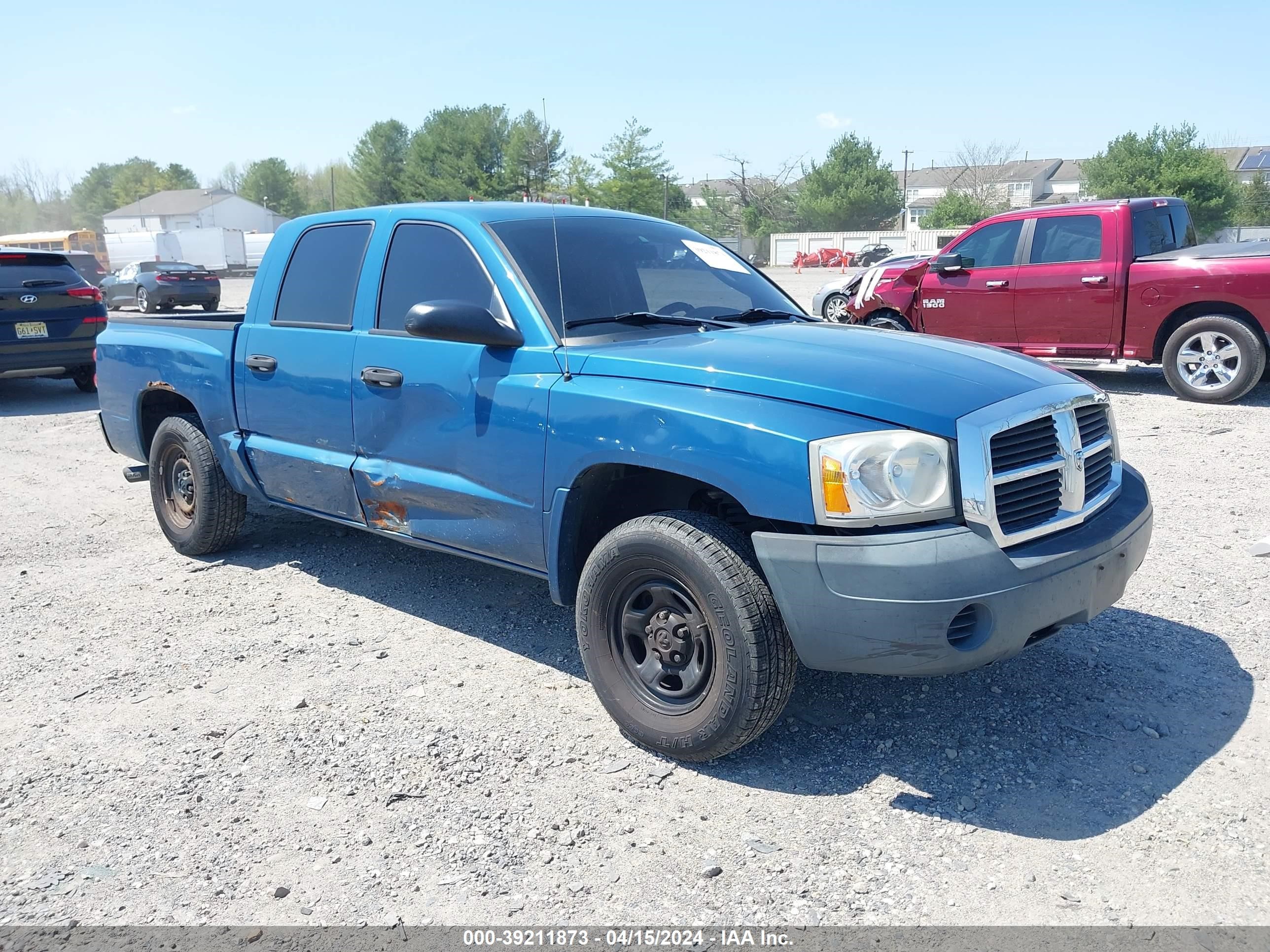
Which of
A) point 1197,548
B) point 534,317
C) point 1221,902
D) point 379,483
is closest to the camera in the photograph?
point 1221,902

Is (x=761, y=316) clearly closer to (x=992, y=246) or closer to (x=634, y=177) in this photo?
(x=992, y=246)

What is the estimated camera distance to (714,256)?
4.66 meters

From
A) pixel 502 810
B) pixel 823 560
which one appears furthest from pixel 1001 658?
pixel 502 810

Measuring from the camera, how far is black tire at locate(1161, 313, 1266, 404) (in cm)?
905

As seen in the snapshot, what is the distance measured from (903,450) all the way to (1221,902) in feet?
4.72

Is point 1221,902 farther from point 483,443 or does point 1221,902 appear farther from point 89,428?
point 89,428

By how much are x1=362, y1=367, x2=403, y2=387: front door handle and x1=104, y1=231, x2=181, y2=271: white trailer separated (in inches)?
2084

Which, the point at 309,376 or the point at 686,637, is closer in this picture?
the point at 686,637

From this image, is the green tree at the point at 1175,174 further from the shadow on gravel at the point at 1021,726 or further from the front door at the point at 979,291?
the shadow on gravel at the point at 1021,726

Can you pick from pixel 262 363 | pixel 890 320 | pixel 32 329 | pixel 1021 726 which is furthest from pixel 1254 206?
pixel 262 363

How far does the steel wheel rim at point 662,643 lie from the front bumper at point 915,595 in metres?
0.37

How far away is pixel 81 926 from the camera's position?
105 inches

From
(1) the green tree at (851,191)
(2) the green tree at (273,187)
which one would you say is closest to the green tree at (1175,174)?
(1) the green tree at (851,191)

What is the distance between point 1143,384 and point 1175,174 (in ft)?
173
